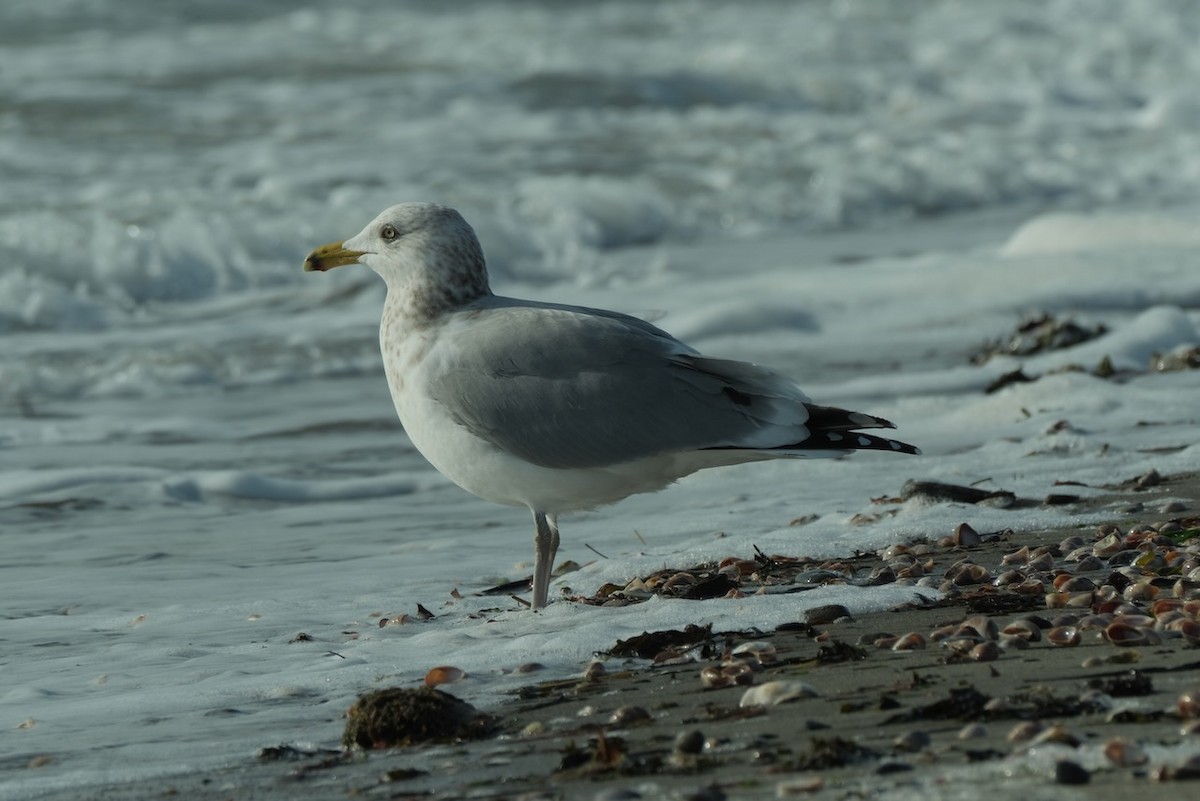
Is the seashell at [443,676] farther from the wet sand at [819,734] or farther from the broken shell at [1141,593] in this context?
the broken shell at [1141,593]

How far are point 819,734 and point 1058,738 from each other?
41 centimetres

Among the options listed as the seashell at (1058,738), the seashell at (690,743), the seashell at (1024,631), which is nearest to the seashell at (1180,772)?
the seashell at (1058,738)

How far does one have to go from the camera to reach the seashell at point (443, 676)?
369 centimetres

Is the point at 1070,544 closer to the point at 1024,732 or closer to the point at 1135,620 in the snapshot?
the point at 1135,620

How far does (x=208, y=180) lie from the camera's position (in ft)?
44.9

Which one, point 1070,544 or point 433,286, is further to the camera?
point 433,286

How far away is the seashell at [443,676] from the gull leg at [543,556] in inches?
29.8

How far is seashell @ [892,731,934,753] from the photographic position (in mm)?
2822

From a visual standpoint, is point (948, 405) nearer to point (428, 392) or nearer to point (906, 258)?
point (428, 392)

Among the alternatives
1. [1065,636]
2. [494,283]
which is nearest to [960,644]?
[1065,636]

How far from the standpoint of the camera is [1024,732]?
282 centimetres

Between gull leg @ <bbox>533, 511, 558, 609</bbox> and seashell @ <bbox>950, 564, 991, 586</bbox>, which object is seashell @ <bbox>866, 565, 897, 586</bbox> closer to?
seashell @ <bbox>950, 564, 991, 586</bbox>

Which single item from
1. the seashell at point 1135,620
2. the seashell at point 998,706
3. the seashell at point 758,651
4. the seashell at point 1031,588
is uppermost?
the seashell at point 998,706

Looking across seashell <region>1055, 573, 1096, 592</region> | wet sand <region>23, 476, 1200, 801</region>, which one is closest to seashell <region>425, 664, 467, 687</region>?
wet sand <region>23, 476, 1200, 801</region>
